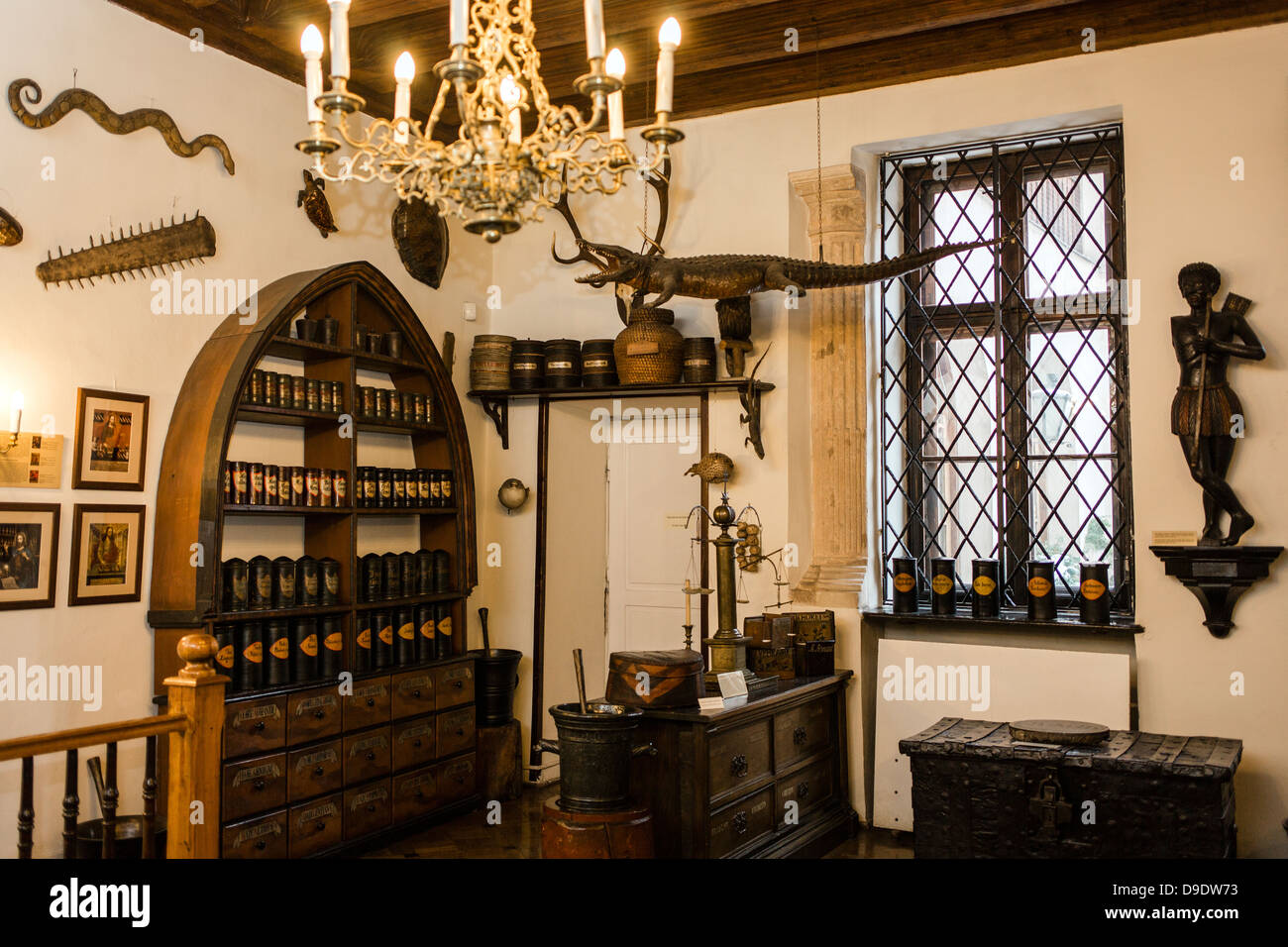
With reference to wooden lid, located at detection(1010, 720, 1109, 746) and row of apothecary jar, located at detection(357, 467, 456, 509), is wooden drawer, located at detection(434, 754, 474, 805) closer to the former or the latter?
row of apothecary jar, located at detection(357, 467, 456, 509)

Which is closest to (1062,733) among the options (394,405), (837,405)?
(837,405)

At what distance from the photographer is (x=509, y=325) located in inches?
255

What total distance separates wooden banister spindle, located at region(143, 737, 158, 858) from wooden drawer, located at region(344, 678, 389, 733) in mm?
1766

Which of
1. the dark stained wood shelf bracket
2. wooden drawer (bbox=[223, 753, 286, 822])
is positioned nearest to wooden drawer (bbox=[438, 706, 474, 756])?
wooden drawer (bbox=[223, 753, 286, 822])

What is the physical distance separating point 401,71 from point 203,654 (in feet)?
5.87

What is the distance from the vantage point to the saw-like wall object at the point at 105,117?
405 centimetres

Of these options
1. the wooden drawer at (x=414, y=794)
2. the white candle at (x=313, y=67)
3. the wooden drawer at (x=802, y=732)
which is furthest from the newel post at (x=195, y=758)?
the wooden drawer at (x=802, y=732)

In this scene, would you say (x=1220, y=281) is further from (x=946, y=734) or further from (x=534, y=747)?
(x=534, y=747)

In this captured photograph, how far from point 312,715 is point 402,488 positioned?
1.26m

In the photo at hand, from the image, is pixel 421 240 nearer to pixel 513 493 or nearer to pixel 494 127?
pixel 513 493

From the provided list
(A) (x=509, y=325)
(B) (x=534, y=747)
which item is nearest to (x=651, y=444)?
(A) (x=509, y=325)

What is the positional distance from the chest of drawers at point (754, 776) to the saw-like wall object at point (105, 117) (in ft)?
9.98

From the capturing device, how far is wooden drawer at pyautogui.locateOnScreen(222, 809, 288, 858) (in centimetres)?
438

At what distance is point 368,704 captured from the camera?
201 inches
